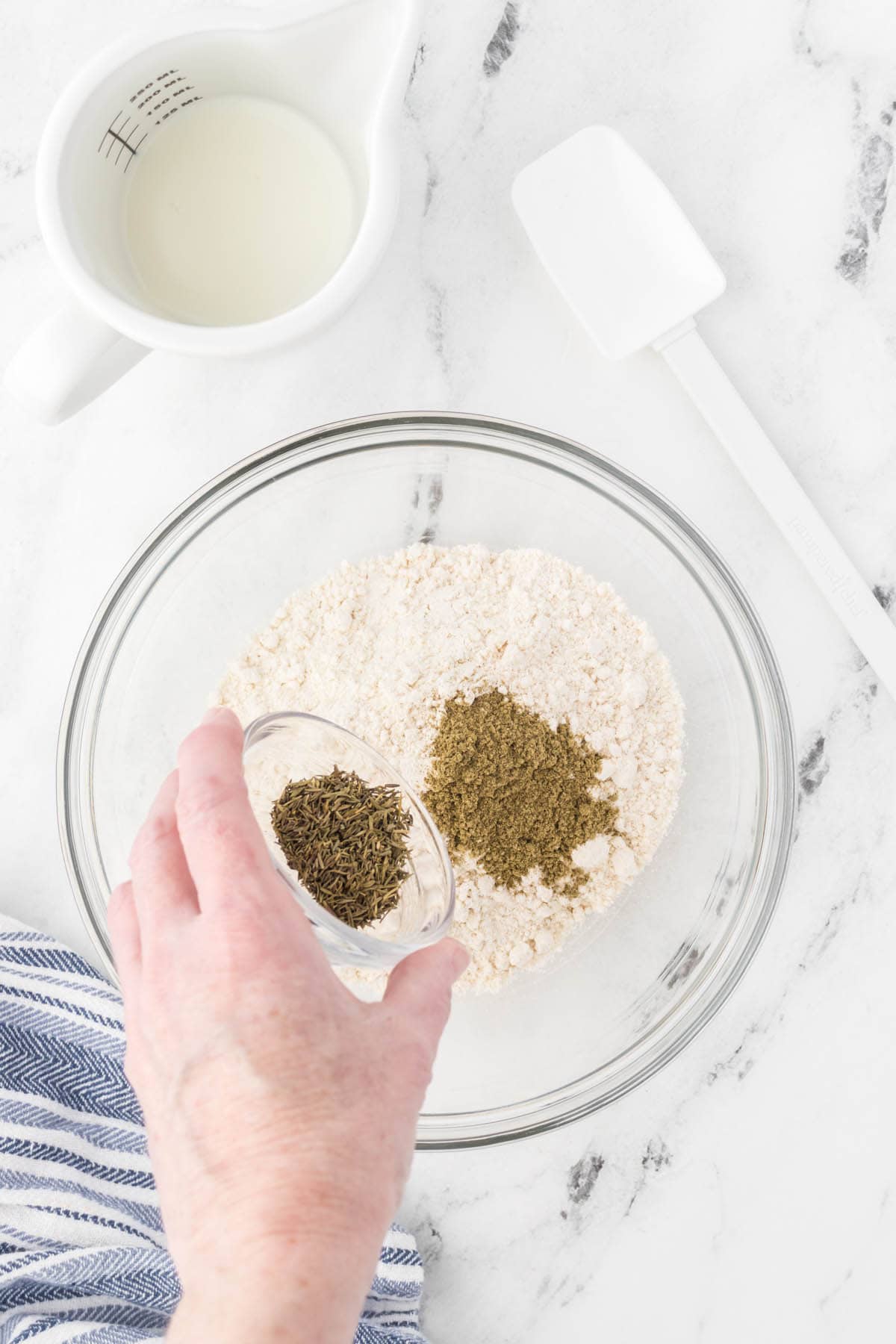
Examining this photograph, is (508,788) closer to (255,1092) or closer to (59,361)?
(255,1092)

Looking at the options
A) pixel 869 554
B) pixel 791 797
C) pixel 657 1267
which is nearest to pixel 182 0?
pixel 869 554

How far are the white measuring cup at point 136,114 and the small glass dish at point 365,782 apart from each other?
36 centimetres

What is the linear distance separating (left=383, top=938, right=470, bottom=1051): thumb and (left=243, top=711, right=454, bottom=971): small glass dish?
10 cm

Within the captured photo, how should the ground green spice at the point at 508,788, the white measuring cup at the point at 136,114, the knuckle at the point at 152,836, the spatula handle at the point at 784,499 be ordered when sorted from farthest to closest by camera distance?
the spatula handle at the point at 784,499 < the ground green spice at the point at 508,788 < the white measuring cup at the point at 136,114 < the knuckle at the point at 152,836

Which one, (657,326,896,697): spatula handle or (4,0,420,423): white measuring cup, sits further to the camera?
(657,326,896,697): spatula handle

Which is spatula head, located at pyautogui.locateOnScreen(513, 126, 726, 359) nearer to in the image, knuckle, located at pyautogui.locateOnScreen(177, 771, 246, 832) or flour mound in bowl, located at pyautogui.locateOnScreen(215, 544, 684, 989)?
flour mound in bowl, located at pyautogui.locateOnScreen(215, 544, 684, 989)

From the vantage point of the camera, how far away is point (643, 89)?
1.20 meters

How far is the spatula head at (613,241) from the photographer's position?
1167 millimetres

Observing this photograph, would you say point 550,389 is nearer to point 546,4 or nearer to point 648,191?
point 648,191

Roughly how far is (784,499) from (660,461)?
0.15m

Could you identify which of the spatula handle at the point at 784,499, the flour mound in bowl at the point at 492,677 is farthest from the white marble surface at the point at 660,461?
the flour mound in bowl at the point at 492,677

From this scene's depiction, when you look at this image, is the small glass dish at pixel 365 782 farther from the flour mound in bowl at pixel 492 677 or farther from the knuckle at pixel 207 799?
the knuckle at pixel 207 799

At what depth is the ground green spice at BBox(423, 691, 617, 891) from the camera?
3.52ft

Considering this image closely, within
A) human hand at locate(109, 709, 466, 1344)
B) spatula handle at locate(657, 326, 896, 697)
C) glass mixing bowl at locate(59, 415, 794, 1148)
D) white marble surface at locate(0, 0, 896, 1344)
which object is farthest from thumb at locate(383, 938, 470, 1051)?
spatula handle at locate(657, 326, 896, 697)
